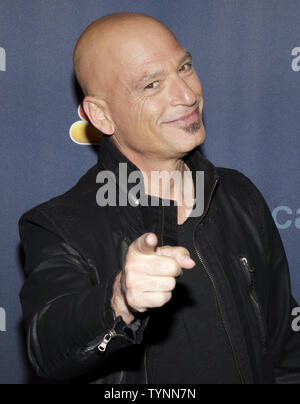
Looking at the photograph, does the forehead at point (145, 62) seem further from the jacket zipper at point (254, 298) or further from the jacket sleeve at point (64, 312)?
the jacket zipper at point (254, 298)

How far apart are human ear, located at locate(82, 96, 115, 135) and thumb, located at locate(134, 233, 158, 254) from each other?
2.11 ft

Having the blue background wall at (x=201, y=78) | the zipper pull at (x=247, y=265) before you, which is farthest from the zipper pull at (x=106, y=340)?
the blue background wall at (x=201, y=78)

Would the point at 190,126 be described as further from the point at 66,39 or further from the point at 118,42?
the point at 66,39

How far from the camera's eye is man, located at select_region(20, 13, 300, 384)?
1.32 meters

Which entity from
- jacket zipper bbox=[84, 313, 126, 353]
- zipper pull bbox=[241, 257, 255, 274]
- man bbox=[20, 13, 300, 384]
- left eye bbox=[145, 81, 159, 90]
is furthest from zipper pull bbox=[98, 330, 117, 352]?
left eye bbox=[145, 81, 159, 90]

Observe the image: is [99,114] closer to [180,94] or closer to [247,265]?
[180,94]

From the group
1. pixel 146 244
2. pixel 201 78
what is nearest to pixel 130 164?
pixel 146 244

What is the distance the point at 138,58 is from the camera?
136 cm

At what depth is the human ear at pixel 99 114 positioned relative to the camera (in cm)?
147

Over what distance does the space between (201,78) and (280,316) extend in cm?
85

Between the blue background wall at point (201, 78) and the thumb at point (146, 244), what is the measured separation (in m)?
1.03

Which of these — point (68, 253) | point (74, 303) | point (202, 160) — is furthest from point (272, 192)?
point (74, 303)

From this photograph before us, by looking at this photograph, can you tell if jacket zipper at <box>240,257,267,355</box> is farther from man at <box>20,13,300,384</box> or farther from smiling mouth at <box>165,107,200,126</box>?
smiling mouth at <box>165,107,200,126</box>

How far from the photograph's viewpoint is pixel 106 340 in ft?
3.32
